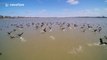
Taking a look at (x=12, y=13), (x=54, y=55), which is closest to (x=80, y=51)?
(x=54, y=55)

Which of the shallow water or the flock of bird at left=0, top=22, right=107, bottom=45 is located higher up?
the flock of bird at left=0, top=22, right=107, bottom=45

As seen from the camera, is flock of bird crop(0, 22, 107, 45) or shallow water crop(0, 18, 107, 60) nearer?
shallow water crop(0, 18, 107, 60)

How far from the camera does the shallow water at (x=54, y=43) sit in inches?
83.0

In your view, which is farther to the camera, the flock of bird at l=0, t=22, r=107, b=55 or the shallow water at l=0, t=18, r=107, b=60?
the flock of bird at l=0, t=22, r=107, b=55

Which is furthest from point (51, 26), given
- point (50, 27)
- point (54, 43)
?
point (54, 43)

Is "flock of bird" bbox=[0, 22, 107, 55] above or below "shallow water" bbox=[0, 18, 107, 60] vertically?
above

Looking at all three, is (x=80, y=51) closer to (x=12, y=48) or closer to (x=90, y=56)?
(x=90, y=56)

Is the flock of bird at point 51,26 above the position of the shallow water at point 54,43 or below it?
above

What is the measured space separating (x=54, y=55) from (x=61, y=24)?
46cm

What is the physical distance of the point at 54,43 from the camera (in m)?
2.17

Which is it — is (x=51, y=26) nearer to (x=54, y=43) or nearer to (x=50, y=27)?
(x=50, y=27)

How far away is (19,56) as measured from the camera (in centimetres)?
214

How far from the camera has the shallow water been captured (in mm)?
2107

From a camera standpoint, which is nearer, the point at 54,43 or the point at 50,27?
the point at 54,43
